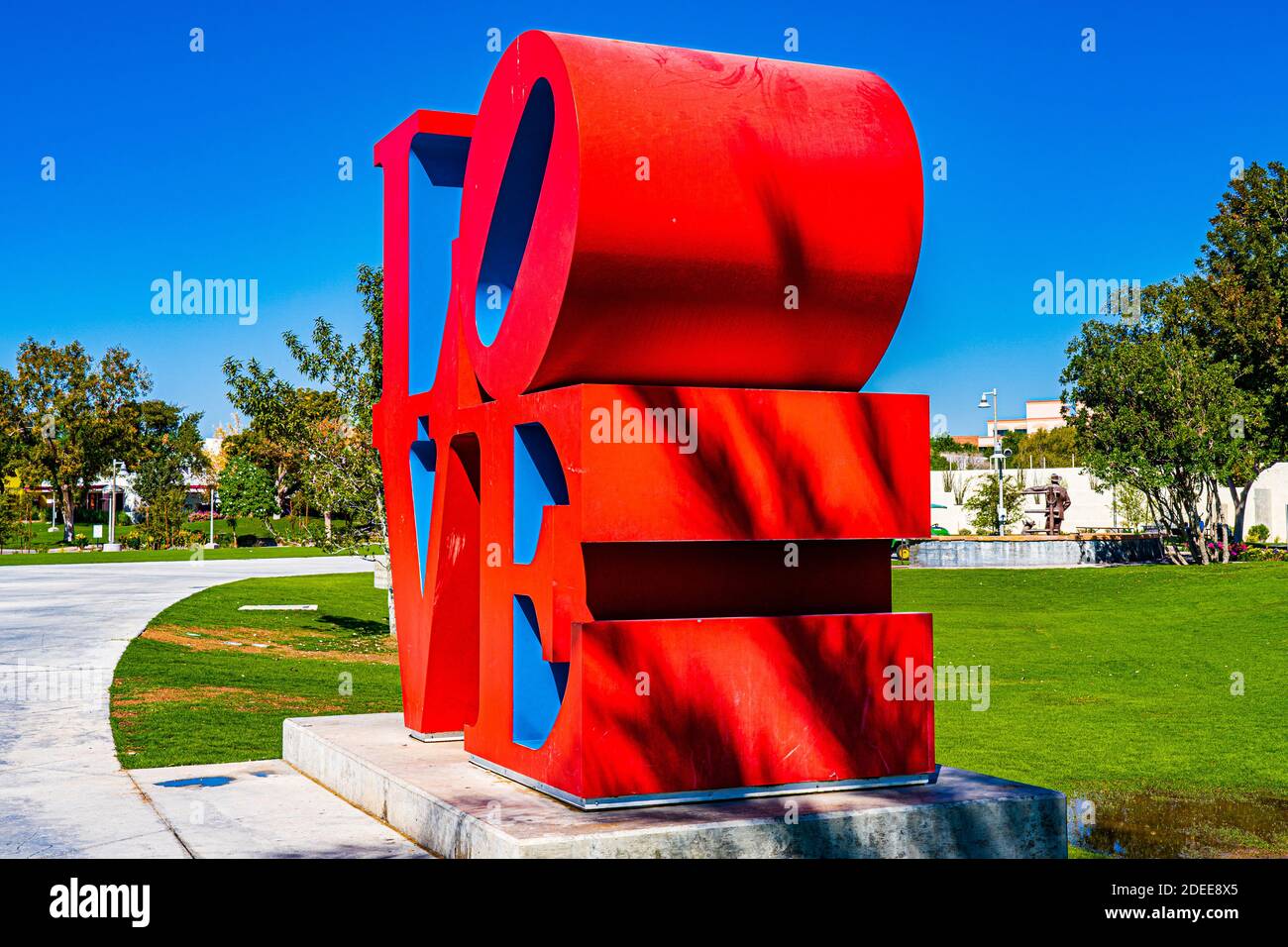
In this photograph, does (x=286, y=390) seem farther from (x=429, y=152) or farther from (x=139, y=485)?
(x=139, y=485)

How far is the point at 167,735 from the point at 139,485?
6885 cm

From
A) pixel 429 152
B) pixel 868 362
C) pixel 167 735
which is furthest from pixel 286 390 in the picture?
pixel 868 362

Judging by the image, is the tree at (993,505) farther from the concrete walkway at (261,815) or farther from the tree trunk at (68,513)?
the concrete walkway at (261,815)

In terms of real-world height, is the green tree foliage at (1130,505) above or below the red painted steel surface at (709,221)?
below

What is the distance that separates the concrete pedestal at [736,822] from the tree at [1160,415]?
116ft

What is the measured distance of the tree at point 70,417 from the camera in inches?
3098

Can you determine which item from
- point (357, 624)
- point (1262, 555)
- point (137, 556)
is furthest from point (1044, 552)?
point (137, 556)

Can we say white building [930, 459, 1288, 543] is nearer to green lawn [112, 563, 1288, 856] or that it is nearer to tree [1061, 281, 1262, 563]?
tree [1061, 281, 1262, 563]

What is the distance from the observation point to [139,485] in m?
76.5

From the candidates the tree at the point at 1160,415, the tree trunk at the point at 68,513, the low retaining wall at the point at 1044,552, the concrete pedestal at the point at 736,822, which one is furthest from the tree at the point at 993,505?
the concrete pedestal at the point at 736,822

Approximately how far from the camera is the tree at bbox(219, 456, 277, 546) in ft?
259

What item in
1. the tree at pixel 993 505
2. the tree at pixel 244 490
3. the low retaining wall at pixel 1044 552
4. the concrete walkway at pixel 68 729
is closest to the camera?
the concrete walkway at pixel 68 729

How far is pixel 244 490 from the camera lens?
82500mm
